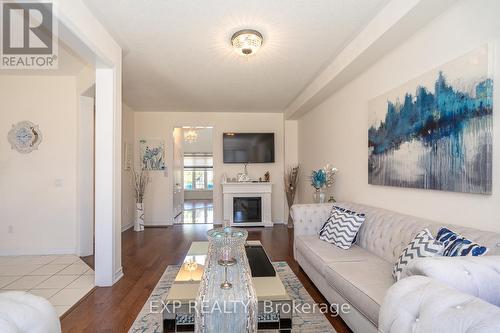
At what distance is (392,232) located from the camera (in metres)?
2.27

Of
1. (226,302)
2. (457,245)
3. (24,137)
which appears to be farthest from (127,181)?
(457,245)

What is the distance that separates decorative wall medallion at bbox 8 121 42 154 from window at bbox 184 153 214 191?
284 inches

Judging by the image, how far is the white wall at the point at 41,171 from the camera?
3.80 metres

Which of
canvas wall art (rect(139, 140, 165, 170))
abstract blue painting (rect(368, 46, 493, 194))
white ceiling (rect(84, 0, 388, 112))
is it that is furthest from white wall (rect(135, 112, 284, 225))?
abstract blue painting (rect(368, 46, 493, 194))

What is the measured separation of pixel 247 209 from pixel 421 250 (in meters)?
4.42

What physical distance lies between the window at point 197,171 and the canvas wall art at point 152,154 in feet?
16.4

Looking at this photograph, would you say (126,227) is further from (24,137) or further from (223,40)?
(223,40)

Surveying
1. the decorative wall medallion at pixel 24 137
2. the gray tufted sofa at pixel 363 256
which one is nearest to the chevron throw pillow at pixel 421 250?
the gray tufted sofa at pixel 363 256

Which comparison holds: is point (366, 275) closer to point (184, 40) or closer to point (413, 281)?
point (413, 281)

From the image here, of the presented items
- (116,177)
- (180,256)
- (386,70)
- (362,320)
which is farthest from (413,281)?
(180,256)

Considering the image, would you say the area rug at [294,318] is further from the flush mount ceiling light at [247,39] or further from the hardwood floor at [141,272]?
the flush mount ceiling light at [247,39]

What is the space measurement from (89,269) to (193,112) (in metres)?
3.90

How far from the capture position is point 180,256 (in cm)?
378

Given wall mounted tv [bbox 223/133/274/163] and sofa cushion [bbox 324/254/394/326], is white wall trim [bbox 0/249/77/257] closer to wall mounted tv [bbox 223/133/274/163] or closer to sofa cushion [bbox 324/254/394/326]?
wall mounted tv [bbox 223/133/274/163]
